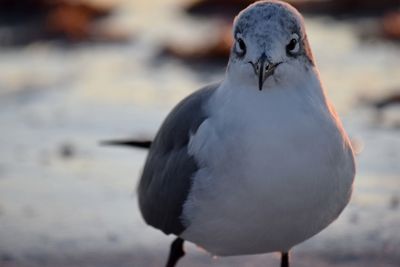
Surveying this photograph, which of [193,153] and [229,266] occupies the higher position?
[193,153]

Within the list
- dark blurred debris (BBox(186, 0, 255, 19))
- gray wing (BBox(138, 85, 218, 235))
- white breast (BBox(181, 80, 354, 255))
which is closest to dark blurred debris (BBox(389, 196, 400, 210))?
gray wing (BBox(138, 85, 218, 235))

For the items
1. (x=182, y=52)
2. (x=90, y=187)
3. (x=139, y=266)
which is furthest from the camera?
(x=182, y=52)

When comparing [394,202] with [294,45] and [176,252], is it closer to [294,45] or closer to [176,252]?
[176,252]

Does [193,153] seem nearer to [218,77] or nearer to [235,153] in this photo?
[235,153]

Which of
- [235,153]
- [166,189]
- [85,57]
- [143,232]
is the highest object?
[235,153]

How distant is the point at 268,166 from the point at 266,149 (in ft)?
0.23

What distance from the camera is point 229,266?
659cm

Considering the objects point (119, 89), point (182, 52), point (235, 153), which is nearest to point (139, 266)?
point (235, 153)

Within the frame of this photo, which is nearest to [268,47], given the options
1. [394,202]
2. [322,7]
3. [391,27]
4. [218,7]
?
[394,202]

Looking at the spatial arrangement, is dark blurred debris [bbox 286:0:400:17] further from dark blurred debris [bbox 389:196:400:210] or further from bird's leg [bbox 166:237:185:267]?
bird's leg [bbox 166:237:185:267]

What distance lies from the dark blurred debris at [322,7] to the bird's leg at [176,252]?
7.27m

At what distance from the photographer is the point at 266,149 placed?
515 cm

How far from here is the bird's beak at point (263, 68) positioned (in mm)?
5066

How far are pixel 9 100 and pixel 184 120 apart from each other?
15.3 feet
